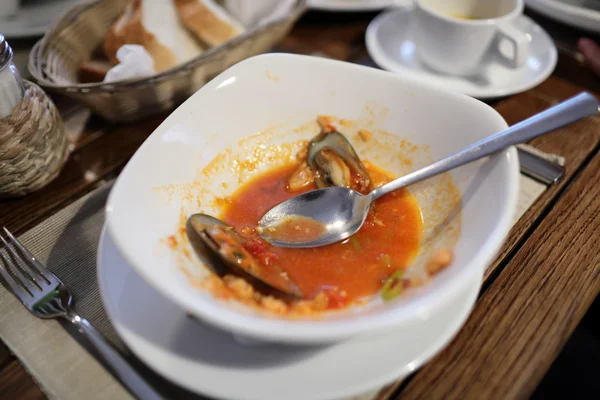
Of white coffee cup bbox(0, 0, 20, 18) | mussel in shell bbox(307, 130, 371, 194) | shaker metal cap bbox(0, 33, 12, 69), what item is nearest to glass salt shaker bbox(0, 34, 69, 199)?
shaker metal cap bbox(0, 33, 12, 69)

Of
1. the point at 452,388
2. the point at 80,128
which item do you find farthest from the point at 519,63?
the point at 80,128

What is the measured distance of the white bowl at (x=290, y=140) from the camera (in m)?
1.03

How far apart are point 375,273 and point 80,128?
157 cm

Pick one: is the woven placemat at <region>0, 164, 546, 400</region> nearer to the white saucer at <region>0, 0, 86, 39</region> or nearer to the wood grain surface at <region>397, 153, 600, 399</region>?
the wood grain surface at <region>397, 153, 600, 399</region>

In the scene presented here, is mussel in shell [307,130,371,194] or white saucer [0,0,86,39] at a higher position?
white saucer [0,0,86,39]

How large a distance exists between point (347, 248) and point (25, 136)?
1.23 metres

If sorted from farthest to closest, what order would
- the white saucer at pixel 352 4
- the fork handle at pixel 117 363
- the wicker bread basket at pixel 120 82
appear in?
the white saucer at pixel 352 4 → the wicker bread basket at pixel 120 82 → the fork handle at pixel 117 363

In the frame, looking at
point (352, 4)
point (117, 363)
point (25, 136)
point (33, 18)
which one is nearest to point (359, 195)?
point (117, 363)

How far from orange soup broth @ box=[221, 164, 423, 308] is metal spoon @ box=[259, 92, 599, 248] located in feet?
0.12

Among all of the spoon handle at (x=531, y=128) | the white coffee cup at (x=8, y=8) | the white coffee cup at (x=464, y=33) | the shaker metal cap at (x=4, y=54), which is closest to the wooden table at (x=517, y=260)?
the white coffee cup at (x=464, y=33)

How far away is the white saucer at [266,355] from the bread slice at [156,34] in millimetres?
1352

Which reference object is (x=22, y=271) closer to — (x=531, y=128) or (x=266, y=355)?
(x=266, y=355)

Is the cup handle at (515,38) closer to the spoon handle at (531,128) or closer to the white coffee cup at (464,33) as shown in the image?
the white coffee cup at (464,33)

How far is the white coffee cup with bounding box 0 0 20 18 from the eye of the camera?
2594mm
